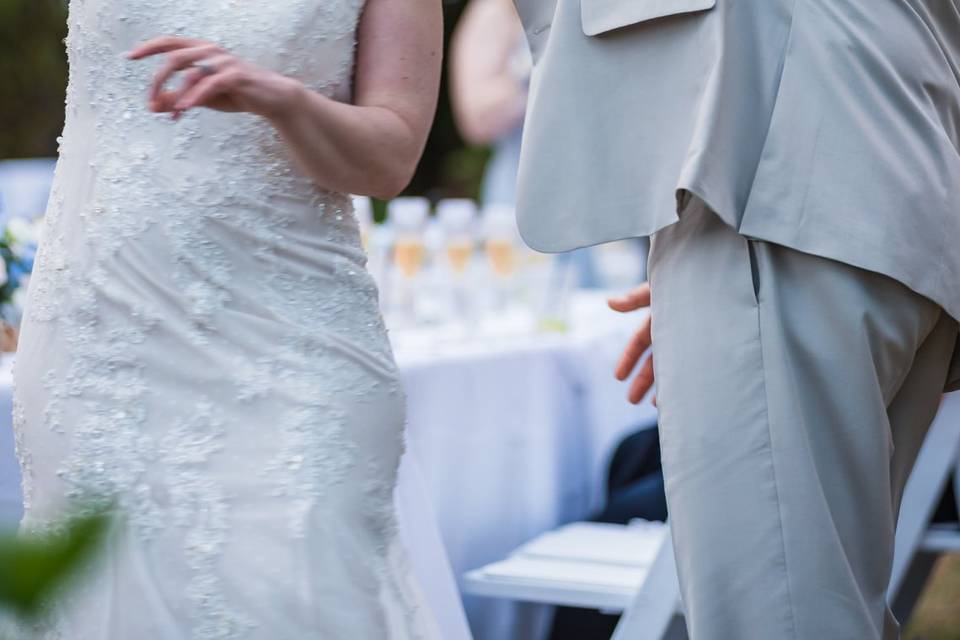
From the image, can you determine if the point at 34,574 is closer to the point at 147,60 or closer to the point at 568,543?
the point at 147,60

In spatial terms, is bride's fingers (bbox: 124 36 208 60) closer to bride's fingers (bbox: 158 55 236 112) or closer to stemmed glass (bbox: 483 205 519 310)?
bride's fingers (bbox: 158 55 236 112)

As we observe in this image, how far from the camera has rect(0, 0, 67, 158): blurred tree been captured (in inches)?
440

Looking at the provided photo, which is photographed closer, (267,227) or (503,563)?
(267,227)

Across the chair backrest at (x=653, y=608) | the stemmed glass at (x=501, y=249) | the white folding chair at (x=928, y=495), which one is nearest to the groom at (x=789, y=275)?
the chair backrest at (x=653, y=608)

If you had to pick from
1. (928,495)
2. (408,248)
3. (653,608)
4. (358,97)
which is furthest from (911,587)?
(358,97)

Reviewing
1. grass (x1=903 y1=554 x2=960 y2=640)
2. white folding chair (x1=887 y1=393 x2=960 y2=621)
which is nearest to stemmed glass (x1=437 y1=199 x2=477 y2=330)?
white folding chair (x1=887 y1=393 x2=960 y2=621)

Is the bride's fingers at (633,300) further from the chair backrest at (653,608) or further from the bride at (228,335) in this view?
the chair backrest at (653,608)

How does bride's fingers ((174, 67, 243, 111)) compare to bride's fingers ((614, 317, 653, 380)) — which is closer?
bride's fingers ((174, 67, 243, 111))

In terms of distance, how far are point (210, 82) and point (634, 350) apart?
77 cm

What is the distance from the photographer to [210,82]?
1.30 metres

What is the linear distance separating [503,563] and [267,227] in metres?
1.30

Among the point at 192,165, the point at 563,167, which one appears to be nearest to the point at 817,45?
the point at 563,167

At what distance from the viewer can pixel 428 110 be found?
163cm

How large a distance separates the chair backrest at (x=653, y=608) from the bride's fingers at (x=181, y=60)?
1.18 meters
